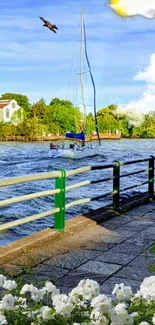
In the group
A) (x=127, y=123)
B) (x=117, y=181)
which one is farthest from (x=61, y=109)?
(x=117, y=181)

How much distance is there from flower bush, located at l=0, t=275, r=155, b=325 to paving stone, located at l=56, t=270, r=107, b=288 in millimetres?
1950

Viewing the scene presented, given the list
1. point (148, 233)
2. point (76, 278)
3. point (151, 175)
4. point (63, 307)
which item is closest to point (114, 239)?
point (148, 233)

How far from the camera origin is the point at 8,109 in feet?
400

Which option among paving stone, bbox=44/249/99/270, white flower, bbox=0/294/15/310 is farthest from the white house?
white flower, bbox=0/294/15/310

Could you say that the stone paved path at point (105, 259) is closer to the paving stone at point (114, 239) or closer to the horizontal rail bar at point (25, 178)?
the paving stone at point (114, 239)

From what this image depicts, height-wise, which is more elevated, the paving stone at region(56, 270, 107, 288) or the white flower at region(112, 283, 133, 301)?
the white flower at region(112, 283, 133, 301)

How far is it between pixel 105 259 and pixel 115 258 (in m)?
0.13

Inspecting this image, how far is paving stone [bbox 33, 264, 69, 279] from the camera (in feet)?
15.6

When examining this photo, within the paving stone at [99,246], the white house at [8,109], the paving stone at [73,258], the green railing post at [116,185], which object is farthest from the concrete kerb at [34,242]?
the white house at [8,109]

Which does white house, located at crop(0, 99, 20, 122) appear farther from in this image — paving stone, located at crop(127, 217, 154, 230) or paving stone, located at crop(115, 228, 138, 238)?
paving stone, located at crop(115, 228, 138, 238)

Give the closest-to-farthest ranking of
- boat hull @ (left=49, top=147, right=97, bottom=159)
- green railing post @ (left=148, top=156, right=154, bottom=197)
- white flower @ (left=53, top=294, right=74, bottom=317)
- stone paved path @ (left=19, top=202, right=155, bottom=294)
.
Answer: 1. white flower @ (left=53, top=294, right=74, bottom=317)
2. stone paved path @ (left=19, top=202, right=155, bottom=294)
3. green railing post @ (left=148, top=156, right=154, bottom=197)
4. boat hull @ (left=49, top=147, right=97, bottom=159)

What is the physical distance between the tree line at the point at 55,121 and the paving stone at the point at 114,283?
101138 millimetres

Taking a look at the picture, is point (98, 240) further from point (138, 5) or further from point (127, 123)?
point (127, 123)

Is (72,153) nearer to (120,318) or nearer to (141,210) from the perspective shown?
(141,210)
